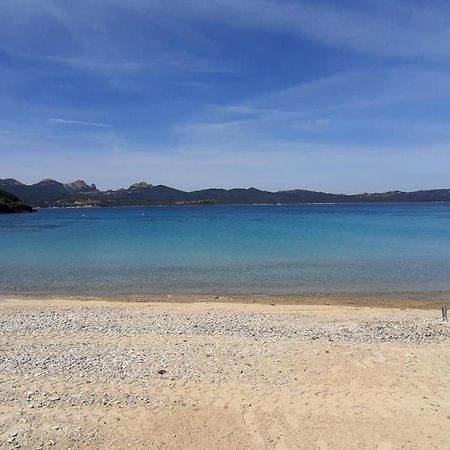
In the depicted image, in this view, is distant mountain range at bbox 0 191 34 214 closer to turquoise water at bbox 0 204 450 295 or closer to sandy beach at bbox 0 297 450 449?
turquoise water at bbox 0 204 450 295

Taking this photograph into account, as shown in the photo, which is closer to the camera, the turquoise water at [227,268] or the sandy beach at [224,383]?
the sandy beach at [224,383]

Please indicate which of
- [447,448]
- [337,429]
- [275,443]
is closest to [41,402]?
[275,443]

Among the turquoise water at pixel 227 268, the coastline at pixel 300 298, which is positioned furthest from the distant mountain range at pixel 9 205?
the coastline at pixel 300 298

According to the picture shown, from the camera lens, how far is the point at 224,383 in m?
8.79

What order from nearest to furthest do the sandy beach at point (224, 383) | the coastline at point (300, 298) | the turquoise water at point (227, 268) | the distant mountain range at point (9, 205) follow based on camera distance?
the sandy beach at point (224, 383)
the coastline at point (300, 298)
the turquoise water at point (227, 268)
the distant mountain range at point (9, 205)

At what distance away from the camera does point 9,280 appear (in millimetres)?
24703

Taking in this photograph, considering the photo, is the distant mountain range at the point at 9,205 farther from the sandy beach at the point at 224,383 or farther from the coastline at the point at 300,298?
the sandy beach at the point at 224,383

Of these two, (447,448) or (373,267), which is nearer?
(447,448)

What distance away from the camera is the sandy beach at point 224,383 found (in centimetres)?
704

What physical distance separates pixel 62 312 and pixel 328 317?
9.10m

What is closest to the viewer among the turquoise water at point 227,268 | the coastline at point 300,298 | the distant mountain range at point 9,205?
the coastline at point 300,298

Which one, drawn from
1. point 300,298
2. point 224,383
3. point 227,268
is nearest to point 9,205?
point 227,268

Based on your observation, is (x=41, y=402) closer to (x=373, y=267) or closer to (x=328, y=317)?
(x=328, y=317)

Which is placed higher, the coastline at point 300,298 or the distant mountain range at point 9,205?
the distant mountain range at point 9,205
